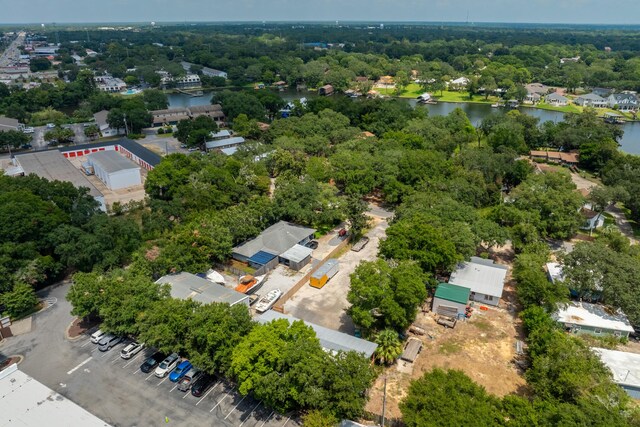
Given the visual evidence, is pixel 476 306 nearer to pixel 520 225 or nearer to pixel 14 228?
pixel 520 225

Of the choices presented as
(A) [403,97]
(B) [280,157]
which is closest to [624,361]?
(B) [280,157]

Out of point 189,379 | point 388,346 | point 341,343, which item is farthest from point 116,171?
point 388,346

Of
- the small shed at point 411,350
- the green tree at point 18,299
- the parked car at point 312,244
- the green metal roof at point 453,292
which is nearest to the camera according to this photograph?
the small shed at point 411,350

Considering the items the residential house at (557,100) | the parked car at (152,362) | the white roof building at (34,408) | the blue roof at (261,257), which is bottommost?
the parked car at (152,362)

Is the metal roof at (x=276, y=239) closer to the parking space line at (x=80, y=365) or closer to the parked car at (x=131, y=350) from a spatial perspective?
the parked car at (x=131, y=350)

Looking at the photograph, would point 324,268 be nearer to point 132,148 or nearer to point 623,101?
point 132,148

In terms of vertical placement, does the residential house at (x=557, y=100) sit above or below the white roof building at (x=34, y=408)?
above

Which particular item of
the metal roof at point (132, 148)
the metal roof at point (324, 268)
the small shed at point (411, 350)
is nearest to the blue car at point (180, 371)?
the metal roof at point (324, 268)
